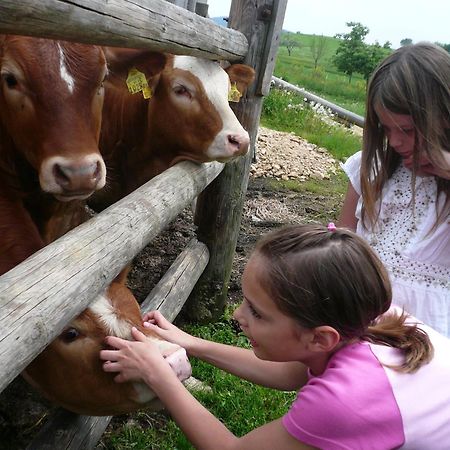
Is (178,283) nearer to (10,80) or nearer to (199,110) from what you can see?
(199,110)

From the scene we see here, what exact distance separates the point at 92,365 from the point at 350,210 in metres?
1.47

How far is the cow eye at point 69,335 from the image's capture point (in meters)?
1.77

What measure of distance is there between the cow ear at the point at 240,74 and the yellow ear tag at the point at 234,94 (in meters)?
0.03

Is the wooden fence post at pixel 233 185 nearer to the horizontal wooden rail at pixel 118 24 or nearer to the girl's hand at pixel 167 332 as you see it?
the horizontal wooden rail at pixel 118 24

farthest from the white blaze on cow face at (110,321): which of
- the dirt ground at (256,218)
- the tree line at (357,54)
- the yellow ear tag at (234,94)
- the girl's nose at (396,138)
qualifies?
the tree line at (357,54)

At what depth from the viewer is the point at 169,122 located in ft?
11.1

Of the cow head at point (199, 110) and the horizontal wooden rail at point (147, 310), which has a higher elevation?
the cow head at point (199, 110)

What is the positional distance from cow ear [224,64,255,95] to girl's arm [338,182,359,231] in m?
0.97

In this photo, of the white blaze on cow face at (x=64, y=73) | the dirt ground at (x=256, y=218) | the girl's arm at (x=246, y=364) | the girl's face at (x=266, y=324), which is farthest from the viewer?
the dirt ground at (x=256, y=218)

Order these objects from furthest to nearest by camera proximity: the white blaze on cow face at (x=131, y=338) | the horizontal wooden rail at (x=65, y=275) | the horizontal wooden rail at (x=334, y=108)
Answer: the horizontal wooden rail at (x=334, y=108) < the white blaze on cow face at (x=131, y=338) < the horizontal wooden rail at (x=65, y=275)

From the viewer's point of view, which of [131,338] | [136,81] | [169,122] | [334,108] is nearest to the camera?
[131,338]

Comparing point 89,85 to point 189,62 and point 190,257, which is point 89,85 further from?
point 190,257

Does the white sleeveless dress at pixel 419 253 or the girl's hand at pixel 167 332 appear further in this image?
the white sleeveless dress at pixel 419 253

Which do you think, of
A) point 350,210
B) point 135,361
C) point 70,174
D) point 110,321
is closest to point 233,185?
point 350,210
